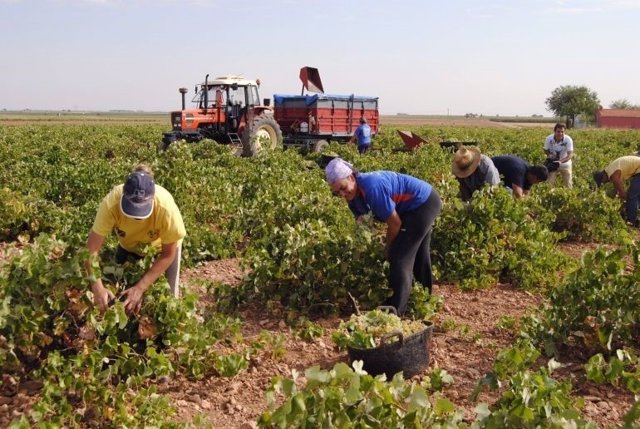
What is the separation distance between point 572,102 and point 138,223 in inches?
3440

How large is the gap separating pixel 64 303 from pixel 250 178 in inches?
253

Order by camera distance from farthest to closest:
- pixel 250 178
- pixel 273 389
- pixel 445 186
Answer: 1. pixel 250 178
2. pixel 445 186
3. pixel 273 389

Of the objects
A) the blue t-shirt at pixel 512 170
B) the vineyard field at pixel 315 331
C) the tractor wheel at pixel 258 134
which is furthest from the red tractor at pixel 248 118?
the vineyard field at pixel 315 331

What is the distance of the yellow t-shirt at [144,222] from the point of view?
3.89m

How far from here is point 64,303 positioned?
3.78 m

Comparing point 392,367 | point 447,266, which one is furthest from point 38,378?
point 447,266

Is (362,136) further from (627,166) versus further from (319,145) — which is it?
(627,166)

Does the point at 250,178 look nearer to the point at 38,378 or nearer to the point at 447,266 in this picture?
the point at 447,266

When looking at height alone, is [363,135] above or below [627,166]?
above

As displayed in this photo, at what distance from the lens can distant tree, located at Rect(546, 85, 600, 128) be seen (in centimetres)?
8281

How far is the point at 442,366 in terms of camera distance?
4.57 m

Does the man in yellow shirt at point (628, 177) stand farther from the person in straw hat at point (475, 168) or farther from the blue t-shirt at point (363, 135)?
the blue t-shirt at point (363, 135)

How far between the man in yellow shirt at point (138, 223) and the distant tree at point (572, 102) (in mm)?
84372

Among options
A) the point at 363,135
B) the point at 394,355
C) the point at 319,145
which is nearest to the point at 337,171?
the point at 394,355
